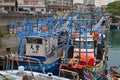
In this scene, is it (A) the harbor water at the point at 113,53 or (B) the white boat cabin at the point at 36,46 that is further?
(A) the harbor water at the point at 113,53

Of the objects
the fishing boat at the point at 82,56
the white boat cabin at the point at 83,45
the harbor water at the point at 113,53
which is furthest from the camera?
the harbor water at the point at 113,53

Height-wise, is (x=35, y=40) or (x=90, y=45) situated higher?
(x=35, y=40)

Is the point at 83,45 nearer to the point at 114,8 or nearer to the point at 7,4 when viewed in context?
the point at 7,4

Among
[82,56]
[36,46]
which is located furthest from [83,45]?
[36,46]

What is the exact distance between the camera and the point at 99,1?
131625mm

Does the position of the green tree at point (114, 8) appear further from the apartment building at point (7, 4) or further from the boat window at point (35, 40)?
the boat window at point (35, 40)

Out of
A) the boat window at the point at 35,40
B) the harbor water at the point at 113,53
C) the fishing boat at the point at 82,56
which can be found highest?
the boat window at the point at 35,40

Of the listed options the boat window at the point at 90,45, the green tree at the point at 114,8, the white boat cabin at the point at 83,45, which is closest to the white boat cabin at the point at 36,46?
the white boat cabin at the point at 83,45

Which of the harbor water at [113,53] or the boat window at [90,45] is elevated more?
the boat window at [90,45]

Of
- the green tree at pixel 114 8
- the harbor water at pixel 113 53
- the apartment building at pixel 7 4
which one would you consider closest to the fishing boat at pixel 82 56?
the harbor water at pixel 113 53

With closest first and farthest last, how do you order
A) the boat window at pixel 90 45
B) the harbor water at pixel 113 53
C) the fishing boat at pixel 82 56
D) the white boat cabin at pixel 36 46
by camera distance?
the fishing boat at pixel 82 56 < the white boat cabin at pixel 36 46 < the boat window at pixel 90 45 < the harbor water at pixel 113 53

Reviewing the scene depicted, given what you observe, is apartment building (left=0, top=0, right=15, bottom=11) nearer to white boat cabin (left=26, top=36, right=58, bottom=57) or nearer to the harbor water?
the harbor water

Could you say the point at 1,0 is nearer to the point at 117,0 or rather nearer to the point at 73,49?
the point at 117,0

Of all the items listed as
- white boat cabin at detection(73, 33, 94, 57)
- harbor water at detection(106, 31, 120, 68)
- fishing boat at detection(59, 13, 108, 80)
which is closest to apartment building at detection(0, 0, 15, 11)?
harbor water at detection(106, 31, 120, 68)
